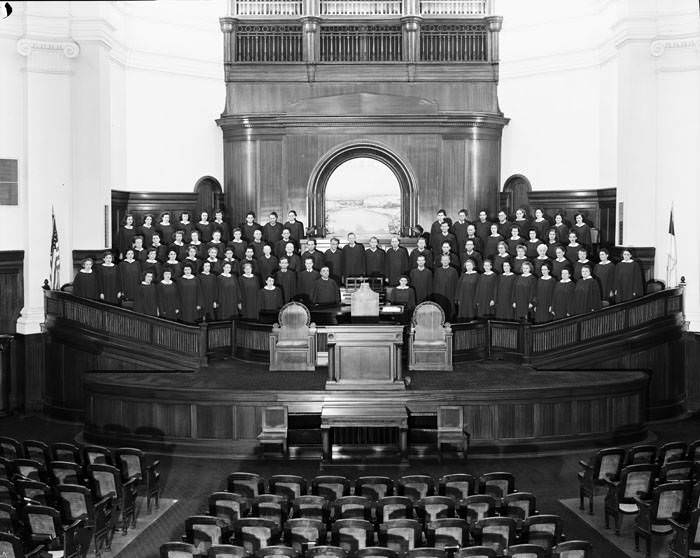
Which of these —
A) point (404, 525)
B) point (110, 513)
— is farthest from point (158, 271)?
point (404, 525)

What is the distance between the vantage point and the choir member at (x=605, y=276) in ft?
54.6

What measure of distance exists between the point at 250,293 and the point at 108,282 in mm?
2224

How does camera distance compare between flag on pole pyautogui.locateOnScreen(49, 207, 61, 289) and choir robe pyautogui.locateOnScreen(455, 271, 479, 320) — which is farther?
flag on pole pyautogui.locateOnScreen(49, 207, 61, 289)

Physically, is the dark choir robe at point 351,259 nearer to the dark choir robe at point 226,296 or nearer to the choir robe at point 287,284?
the choir robe at point 287,284

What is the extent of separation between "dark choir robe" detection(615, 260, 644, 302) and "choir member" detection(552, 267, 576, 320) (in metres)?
0.93

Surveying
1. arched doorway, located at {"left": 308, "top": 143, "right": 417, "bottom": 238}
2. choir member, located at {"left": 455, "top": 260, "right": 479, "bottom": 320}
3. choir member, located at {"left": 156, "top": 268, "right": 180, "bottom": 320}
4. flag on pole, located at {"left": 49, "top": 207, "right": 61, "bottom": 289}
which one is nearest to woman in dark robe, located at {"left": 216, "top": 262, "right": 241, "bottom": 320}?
choir member, located at {"left": 156, "top": 268, "right": 180, "bottom": 320}

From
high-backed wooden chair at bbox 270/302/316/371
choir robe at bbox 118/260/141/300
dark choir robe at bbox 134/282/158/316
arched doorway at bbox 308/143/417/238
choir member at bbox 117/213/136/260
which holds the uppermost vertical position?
arched doorway at bbox 308/143/417/238

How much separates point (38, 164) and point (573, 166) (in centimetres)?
948

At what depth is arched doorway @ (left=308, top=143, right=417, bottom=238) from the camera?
20766 mm

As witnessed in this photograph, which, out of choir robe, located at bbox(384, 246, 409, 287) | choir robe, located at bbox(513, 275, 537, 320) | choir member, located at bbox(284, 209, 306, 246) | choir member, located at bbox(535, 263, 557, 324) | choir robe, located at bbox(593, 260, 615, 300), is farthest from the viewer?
choir member, located at bbox(284, 209, 306, 246)

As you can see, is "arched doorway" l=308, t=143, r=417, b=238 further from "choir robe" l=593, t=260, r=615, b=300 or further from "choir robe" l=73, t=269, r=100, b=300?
"choir robe" l=73, t=269, r=100, b=300

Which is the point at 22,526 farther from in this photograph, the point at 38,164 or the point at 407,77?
the point at 407,77

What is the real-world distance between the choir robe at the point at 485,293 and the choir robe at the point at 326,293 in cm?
215

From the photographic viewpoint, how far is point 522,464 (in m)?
12.8
